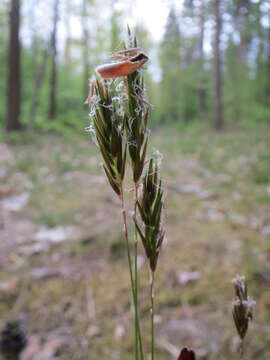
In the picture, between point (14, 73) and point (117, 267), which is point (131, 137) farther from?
point (14, 73)

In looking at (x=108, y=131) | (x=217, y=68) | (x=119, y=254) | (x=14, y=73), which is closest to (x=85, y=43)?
(x=217, y=68)

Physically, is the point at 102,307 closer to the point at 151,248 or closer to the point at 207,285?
the point at 207,285

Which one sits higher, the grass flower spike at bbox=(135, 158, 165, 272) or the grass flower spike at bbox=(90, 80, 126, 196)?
the grass flower spike at bbox=(90, 80, 126, 196)

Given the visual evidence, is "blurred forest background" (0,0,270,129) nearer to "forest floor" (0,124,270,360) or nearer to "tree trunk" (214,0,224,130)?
"tree trunk" (214,0,224,130)

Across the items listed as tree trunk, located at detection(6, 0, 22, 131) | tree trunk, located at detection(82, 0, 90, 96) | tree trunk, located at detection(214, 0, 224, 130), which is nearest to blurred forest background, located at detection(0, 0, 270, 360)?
tree trunk, located at detection(6, 0, 22, 131)

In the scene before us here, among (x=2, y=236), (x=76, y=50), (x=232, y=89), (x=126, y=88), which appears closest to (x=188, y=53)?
(x=76, y=50)

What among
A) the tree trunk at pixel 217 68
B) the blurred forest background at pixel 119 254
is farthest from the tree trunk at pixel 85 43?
the blurred forest background at pixel 119 254

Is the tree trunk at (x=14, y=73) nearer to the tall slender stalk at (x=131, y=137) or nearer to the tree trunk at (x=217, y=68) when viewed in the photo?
the tree trunk at (x=217, y=68)
